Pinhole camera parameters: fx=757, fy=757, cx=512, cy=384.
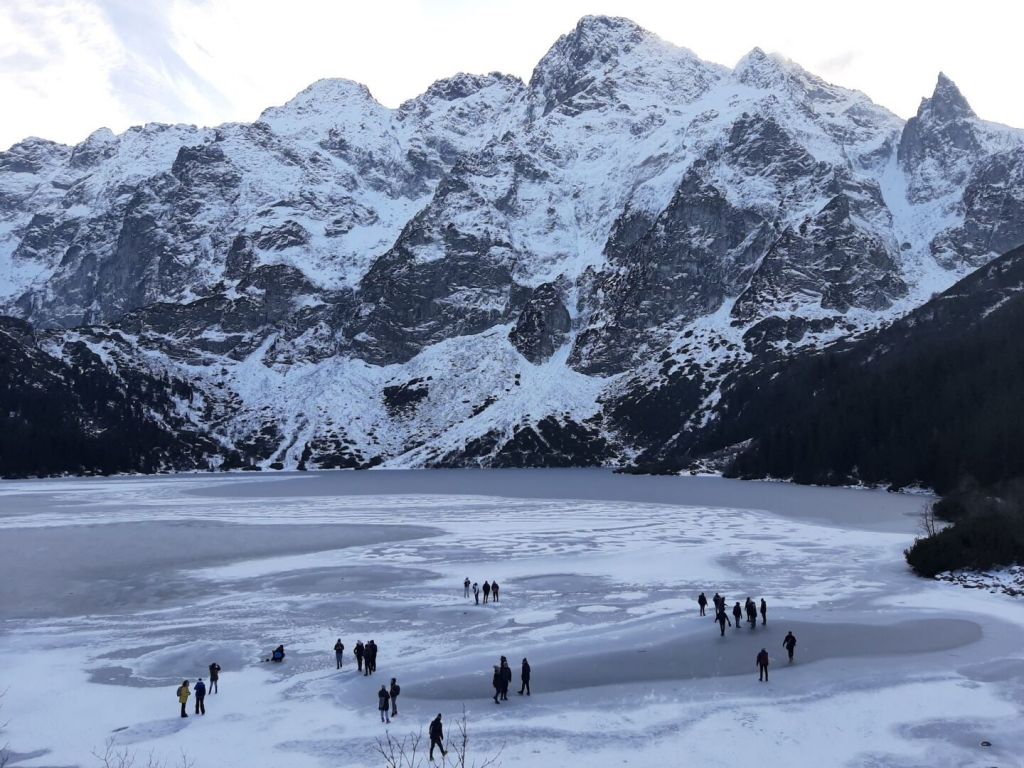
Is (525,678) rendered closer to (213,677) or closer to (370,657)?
(370,657)

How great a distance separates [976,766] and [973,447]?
96.6 meters

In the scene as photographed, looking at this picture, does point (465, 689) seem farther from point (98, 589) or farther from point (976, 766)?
point (98, 589)

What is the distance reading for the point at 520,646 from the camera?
3303 centimetres

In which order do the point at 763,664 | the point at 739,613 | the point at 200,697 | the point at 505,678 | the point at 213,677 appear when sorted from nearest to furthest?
the point at 200,697, the point at 505,678, the point at 213,677, the point at 763,664, the point at 739,613

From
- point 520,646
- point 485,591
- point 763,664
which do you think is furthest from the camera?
point 485,591

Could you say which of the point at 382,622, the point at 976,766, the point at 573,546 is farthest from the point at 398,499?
the point at 976,766

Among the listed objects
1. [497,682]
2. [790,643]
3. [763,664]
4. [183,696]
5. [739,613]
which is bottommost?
[183,696]

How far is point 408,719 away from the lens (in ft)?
80.0

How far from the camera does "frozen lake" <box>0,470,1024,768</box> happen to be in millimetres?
22531

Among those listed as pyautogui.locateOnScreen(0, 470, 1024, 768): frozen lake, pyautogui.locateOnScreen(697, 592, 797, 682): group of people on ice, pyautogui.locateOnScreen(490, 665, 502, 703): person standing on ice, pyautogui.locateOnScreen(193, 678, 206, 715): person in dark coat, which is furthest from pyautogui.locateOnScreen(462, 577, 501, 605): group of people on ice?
pyautogui.locateOnScreen(193, 678, 206, 715): person in dark coat

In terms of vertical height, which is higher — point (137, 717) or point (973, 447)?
point (973, 447)

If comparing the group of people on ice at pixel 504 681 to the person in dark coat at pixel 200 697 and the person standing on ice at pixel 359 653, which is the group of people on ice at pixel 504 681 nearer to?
the person standing on ice at pixel 359 653

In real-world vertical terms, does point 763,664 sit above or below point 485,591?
above

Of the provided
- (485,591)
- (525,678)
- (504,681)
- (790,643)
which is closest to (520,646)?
(525,678)
